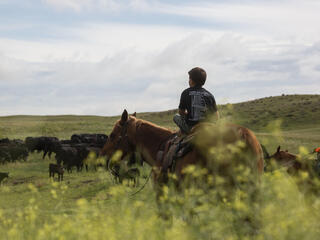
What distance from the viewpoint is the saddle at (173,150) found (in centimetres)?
677

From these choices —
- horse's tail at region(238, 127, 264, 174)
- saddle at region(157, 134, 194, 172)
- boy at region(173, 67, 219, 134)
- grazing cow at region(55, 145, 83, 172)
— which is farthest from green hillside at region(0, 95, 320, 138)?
horse's tail at region(238, 127, 264, 174)

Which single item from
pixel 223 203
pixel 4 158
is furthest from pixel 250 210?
pixel 4 158

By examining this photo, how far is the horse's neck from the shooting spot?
7887mm

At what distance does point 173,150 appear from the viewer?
7039 millimetres

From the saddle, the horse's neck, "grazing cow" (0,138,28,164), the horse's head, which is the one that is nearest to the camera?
the saddle

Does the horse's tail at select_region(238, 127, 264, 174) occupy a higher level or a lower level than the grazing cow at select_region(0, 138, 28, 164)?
higher

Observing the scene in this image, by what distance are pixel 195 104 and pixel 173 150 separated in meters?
0.76

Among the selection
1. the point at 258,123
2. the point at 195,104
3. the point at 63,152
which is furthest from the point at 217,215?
the point at 258,123

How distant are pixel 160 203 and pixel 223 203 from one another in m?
1.17

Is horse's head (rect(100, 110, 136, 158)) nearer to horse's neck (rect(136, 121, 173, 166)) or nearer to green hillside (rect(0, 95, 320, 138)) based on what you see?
horse's neck (rect(136, 121, 173, 166))

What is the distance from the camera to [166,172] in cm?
722

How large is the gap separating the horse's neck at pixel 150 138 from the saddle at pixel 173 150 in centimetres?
25

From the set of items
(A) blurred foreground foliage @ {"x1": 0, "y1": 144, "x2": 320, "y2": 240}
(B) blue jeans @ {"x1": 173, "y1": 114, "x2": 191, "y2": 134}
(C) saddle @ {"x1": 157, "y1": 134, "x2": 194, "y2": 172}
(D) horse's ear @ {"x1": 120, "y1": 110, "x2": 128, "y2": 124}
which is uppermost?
(D) horse's ear @ {"x1": 120, "y1": 110, "x2": 128, "y2": 124}

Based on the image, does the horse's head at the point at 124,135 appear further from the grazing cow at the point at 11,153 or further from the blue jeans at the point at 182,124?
the grazing cow at the point at 11,153
